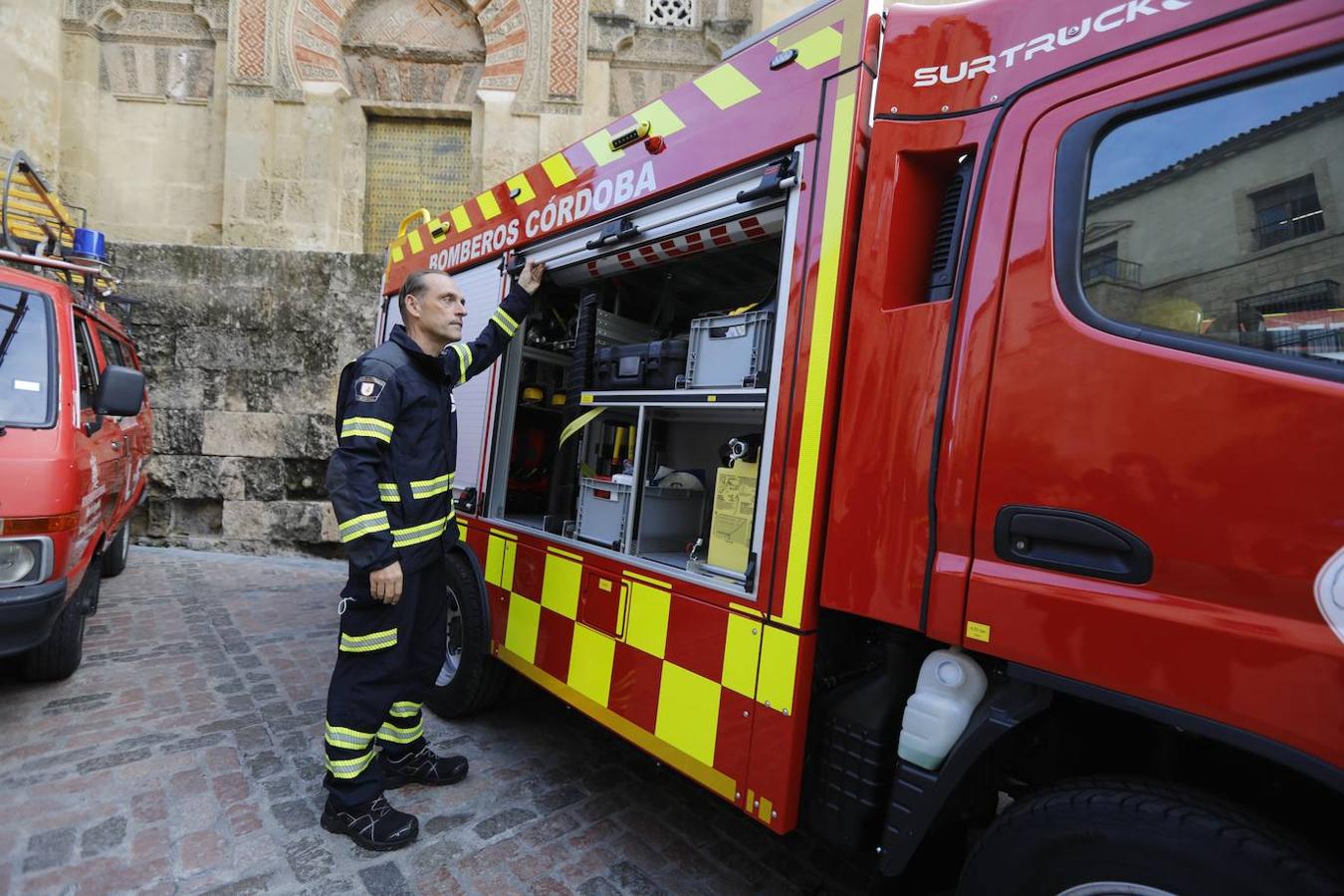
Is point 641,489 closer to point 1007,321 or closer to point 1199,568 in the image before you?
point 1007,321

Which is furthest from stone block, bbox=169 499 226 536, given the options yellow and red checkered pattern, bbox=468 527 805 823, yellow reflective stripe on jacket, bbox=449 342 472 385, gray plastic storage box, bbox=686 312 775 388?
gray plastic storage box, bbox=686 312 775 388

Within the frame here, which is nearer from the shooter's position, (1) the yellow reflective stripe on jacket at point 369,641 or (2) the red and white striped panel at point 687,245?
(2) the red and white striped panel at point 687,245

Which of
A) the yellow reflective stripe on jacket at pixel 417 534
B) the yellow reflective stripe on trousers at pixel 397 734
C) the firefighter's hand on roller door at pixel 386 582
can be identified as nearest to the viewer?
the firefighter's hand on roller door at pixel 386 582

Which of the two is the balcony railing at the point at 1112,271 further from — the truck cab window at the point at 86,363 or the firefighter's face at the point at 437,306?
the truck cab window at the point at 86,363

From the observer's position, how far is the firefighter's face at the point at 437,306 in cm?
266

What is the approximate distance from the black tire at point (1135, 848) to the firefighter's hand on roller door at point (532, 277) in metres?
2.56

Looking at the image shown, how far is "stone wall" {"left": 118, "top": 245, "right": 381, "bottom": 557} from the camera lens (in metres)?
6.84

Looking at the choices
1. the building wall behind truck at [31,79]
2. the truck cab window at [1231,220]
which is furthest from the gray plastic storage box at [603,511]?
the building wall behind truck at [31,79]

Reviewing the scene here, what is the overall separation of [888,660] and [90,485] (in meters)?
3.73

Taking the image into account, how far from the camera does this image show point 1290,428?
1.17 m

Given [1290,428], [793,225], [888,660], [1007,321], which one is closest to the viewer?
[1290,428]

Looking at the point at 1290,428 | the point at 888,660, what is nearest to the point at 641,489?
the point at 888,660

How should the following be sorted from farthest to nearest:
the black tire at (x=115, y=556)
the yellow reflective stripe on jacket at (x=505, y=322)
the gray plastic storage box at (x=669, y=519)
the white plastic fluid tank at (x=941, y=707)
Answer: the black tire at (x=115, y=556)
the yellow reflective stripe on jacket at (x=505, y=322)
the gray plastic storage box at (x=669, y=519)
the white plastic fluid tank at (x=941, y=707)

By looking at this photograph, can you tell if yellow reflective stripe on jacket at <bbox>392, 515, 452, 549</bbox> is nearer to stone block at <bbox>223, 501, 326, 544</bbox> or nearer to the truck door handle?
the truck door handle
